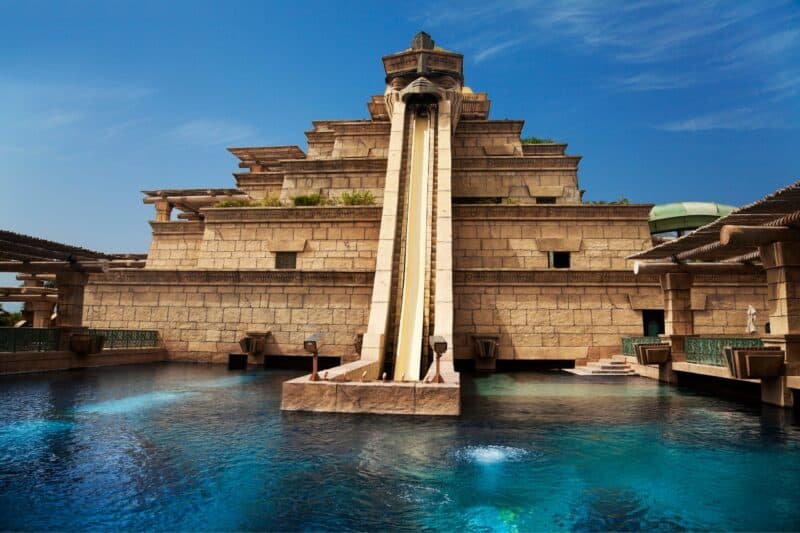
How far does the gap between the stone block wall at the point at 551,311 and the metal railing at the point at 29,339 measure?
49.1 feet

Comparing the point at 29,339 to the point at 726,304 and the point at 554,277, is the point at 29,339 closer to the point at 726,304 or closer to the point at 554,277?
the point at 554,277

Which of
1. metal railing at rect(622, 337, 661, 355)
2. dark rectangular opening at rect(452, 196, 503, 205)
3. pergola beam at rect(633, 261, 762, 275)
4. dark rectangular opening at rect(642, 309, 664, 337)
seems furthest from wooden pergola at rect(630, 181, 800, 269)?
dark rectangular opening at rect(452, 196, 503, 205)

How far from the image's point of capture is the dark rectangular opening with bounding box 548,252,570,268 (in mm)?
24427

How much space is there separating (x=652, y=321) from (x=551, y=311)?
435cm

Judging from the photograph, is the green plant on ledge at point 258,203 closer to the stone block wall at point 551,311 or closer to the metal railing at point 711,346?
the stone block wall at point 551,311

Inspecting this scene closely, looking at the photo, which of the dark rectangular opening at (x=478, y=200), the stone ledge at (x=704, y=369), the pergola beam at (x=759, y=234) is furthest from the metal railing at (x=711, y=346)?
the dark rectangular opening at (x=478, y=200)

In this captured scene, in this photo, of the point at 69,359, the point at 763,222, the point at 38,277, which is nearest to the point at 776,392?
the point at 763,222

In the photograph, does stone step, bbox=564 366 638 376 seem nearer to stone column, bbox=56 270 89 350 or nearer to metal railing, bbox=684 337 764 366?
metal railing, bbox=684 337 764 366

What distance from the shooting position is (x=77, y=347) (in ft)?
62.4

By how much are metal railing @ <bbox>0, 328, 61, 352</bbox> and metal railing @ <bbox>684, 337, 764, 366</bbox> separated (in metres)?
21.2

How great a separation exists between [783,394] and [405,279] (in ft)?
38.7

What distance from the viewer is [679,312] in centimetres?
1716

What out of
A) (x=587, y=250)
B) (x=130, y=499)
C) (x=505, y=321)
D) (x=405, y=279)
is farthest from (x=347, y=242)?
(x=130, y=499)

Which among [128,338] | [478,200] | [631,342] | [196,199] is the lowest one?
[128,338]
